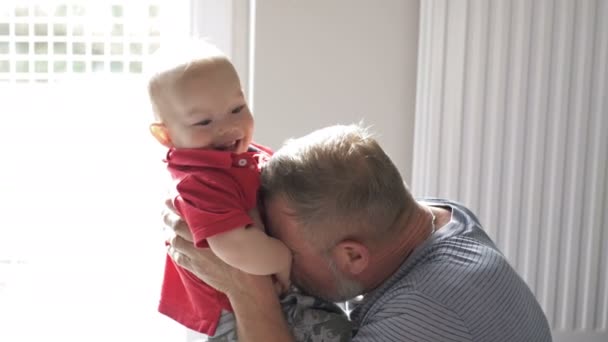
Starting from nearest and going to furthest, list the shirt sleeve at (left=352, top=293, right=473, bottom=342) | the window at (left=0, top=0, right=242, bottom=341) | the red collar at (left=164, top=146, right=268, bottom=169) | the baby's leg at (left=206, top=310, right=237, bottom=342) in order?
the shirt sleeve at (left=352, top=293, right=473, bottom=342), the red collar at (left=164, top=146, right=268, bottom=169), the baby's leg at (left=206, top=310, right=237, bottom=342), the window at (left=0, top=0, right=242, bottom=341)

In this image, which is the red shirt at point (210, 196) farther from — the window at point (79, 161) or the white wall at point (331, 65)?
the window at point (79, 161)

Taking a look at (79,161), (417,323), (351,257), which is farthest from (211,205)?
(79,161)

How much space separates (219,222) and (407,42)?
4.90 feet

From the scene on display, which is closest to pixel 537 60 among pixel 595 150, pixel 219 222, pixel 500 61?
pixel 500 61

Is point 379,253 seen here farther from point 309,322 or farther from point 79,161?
point 79,161

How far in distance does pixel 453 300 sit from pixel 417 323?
0.22 feet

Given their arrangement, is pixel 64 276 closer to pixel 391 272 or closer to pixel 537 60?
pixel 537 60

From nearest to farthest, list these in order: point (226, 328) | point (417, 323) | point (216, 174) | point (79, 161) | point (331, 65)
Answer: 1. point (417, 323)
2. point (216, 174)
3. point (226, 328)
4. point (331, 65)
5. point (79, 161)

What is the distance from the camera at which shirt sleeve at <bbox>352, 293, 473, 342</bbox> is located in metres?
1.53

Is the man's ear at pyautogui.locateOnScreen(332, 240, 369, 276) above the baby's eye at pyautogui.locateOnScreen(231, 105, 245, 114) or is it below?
below

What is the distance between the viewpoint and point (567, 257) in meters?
3.01

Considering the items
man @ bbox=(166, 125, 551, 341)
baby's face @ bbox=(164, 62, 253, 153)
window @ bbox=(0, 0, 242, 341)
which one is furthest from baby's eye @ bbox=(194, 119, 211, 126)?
window @ bbox=(0, 0, 242, 341)

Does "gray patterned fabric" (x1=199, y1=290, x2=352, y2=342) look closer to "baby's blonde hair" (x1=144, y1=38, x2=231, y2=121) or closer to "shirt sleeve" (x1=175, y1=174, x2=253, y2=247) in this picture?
"shirt sleeve" (x1=175, y1=174, x2=253, y2=247)

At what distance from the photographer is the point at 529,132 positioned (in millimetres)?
2936
